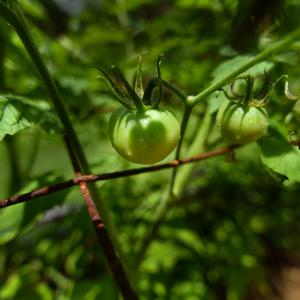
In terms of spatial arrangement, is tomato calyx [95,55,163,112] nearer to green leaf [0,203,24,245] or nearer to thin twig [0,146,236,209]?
thin twig [0,146,236,209]

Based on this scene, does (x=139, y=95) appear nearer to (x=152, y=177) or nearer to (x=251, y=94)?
(x=251, y=94)

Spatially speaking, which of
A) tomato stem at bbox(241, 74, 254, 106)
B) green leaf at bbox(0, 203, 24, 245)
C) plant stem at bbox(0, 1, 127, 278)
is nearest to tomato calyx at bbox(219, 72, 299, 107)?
tomato stem at bbox(241, 74, 254, 106)

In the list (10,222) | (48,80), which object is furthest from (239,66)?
(10,222)

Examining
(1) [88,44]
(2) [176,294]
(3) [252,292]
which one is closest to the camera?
(2) [176,294]

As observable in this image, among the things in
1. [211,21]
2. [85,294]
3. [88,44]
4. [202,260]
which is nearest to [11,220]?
[85,294]

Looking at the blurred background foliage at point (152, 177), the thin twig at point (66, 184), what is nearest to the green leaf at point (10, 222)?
the blurred background foliage at point (152, 177)

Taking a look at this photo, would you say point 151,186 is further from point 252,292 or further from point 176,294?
point 252,292

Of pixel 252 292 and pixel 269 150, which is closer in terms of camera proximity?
pixel 269 150
